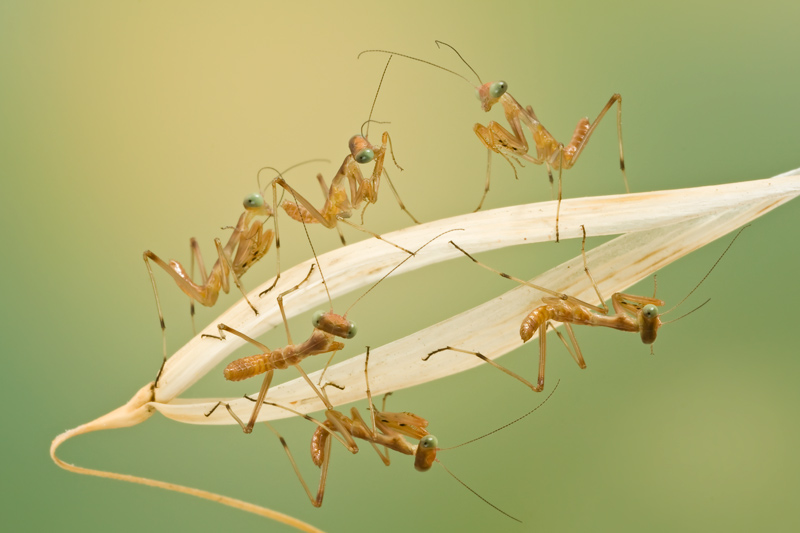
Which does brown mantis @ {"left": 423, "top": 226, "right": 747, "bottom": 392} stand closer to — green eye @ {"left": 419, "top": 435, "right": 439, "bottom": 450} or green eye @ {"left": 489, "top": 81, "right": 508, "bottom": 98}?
green eye @ {"left": 419, "top": 435, "right": 439, "bottom": 450}

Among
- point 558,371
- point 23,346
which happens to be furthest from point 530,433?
point 23,346

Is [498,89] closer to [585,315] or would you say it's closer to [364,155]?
[364,155]

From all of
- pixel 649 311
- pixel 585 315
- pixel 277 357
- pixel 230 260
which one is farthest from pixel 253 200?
pixel 649 311

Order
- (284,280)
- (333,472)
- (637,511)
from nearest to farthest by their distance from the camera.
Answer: (284,280), (637,511), (333,472)

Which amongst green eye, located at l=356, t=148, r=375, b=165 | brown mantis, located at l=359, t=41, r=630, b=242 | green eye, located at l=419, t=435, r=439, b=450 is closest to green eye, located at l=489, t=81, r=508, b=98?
brown mantis, located at l=359, t=41, r=630, b=242

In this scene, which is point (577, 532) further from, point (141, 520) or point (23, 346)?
point (23, 346)

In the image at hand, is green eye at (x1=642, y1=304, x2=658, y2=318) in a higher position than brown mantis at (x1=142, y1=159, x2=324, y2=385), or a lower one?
lower

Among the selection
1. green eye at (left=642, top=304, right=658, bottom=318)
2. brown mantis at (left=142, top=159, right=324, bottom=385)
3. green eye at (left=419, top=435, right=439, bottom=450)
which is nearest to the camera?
green eye at (left=642, top=304, right=658, bottom=318)

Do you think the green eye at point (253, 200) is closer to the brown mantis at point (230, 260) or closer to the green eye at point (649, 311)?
the brown mantis at point (230, 260)

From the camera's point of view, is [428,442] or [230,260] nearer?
[428,442]
